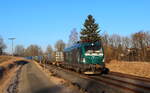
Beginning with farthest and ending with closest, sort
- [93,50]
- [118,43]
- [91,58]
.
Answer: [118,43] → [93,50] → [91,58]

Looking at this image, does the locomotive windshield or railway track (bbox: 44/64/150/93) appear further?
the locomotive windshield

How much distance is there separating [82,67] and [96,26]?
42669 mm

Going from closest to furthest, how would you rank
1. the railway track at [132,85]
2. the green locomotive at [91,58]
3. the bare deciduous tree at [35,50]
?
the railway track at [132,85], the green locomotive at [91,58], the bare deciduous tree at [35,50]

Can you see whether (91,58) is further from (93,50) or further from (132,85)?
(132,85)

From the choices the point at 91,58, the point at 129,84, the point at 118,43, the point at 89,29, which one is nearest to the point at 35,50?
the point at 118,43

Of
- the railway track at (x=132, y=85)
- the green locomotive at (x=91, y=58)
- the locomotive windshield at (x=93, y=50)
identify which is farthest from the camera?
the locomotive windshield at (x=93, y=50)

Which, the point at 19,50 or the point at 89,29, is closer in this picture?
the point at 89,29

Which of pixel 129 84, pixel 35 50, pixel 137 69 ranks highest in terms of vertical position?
pixel 35 50

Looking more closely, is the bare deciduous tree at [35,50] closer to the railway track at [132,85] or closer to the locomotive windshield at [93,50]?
the locomotive windshield at [93,50]

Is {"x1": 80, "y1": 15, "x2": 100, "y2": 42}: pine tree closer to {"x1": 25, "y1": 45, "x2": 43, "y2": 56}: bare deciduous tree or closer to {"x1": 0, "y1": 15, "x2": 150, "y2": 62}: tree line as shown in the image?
{"x1": 0, "y1": 15, "x2": 150, "y2": 62}: tree line

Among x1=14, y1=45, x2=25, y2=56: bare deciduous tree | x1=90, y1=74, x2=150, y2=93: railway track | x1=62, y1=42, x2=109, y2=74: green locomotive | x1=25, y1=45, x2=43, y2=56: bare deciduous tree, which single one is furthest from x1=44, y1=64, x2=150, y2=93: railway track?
x1=14, y1=45, x2=25, y2=56: bare deciduous tree

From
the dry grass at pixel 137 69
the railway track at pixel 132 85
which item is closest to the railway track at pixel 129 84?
the railway track at pixel 132 85

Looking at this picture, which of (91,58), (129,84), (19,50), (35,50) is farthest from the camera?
(19,50)

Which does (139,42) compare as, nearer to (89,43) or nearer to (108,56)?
(108,56)
